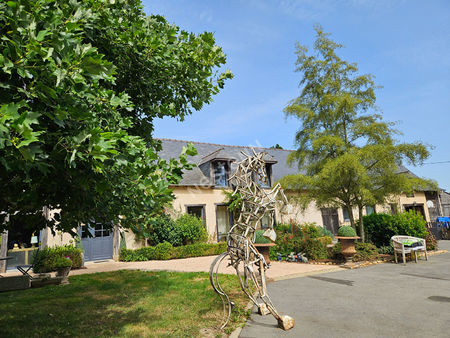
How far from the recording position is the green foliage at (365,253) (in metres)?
9.48

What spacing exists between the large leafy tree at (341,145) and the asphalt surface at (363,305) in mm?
3505

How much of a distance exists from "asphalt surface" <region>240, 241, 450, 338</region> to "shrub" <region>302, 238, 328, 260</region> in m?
2.38

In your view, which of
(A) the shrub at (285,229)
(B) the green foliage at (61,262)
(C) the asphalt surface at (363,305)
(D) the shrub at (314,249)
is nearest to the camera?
(C) the asphalt surface at (363,305)

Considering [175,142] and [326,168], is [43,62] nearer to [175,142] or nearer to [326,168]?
[326,168]

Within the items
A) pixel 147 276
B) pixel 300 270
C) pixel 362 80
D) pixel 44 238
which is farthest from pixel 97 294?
pixel 362 80

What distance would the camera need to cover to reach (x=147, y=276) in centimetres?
824

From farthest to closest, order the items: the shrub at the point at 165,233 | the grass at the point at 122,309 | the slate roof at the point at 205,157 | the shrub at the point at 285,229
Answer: the slate roof at the point at 205,157, the shrub at the point at 165,233, the shrub at the point at 285,229, the grass at the point at 122,309

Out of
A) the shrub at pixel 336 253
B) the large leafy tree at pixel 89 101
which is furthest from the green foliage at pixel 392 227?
the large leafy tree at pixel 89 101

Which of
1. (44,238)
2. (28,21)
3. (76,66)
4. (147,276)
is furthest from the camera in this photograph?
(44,238)

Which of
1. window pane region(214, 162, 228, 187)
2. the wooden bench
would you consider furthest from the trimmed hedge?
the wooden bench

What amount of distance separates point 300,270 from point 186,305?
4568 millimetres

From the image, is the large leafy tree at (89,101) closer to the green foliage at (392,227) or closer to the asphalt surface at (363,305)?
the asphalt surface at (363,305)

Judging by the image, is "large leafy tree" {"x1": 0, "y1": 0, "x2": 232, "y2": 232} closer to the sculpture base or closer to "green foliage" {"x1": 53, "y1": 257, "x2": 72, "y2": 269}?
the sculpture base

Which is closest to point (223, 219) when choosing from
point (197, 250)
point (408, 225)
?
point (197, 250)
